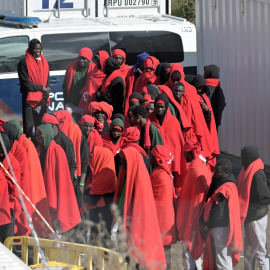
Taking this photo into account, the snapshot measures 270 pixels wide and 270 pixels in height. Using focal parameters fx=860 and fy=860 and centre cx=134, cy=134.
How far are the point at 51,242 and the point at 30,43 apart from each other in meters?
5.71

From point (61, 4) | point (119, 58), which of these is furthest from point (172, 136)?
point (61, 4)

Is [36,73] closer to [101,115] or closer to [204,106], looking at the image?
[101,115]

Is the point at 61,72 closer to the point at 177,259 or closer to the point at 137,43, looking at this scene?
the point at 137,43

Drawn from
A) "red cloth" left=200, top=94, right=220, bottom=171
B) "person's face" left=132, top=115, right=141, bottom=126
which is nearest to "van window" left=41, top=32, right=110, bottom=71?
"red cloth" left=200, top=94, right=220, bottom=171

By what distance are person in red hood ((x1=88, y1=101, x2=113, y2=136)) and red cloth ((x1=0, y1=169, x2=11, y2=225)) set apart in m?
1.96

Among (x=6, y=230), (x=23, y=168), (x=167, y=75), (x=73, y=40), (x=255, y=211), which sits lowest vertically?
(x=6, y=230)

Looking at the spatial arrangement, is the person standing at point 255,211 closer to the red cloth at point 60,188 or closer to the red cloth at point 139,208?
the red cloth at point 139,208

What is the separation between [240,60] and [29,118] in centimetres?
322

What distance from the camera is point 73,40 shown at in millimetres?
12164

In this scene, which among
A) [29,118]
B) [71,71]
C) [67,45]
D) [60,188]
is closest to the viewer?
[60,188]

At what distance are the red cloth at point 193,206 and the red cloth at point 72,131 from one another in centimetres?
154

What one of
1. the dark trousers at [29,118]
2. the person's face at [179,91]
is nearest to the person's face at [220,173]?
the person's face at [179,91]

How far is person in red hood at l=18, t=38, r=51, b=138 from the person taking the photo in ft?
36.8

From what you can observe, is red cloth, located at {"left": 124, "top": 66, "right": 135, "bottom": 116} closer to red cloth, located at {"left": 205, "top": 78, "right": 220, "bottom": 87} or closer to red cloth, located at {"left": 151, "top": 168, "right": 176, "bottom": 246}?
red cloth, located at {"left": 205, "top": 78, "right": 220, "bottom": 87}
